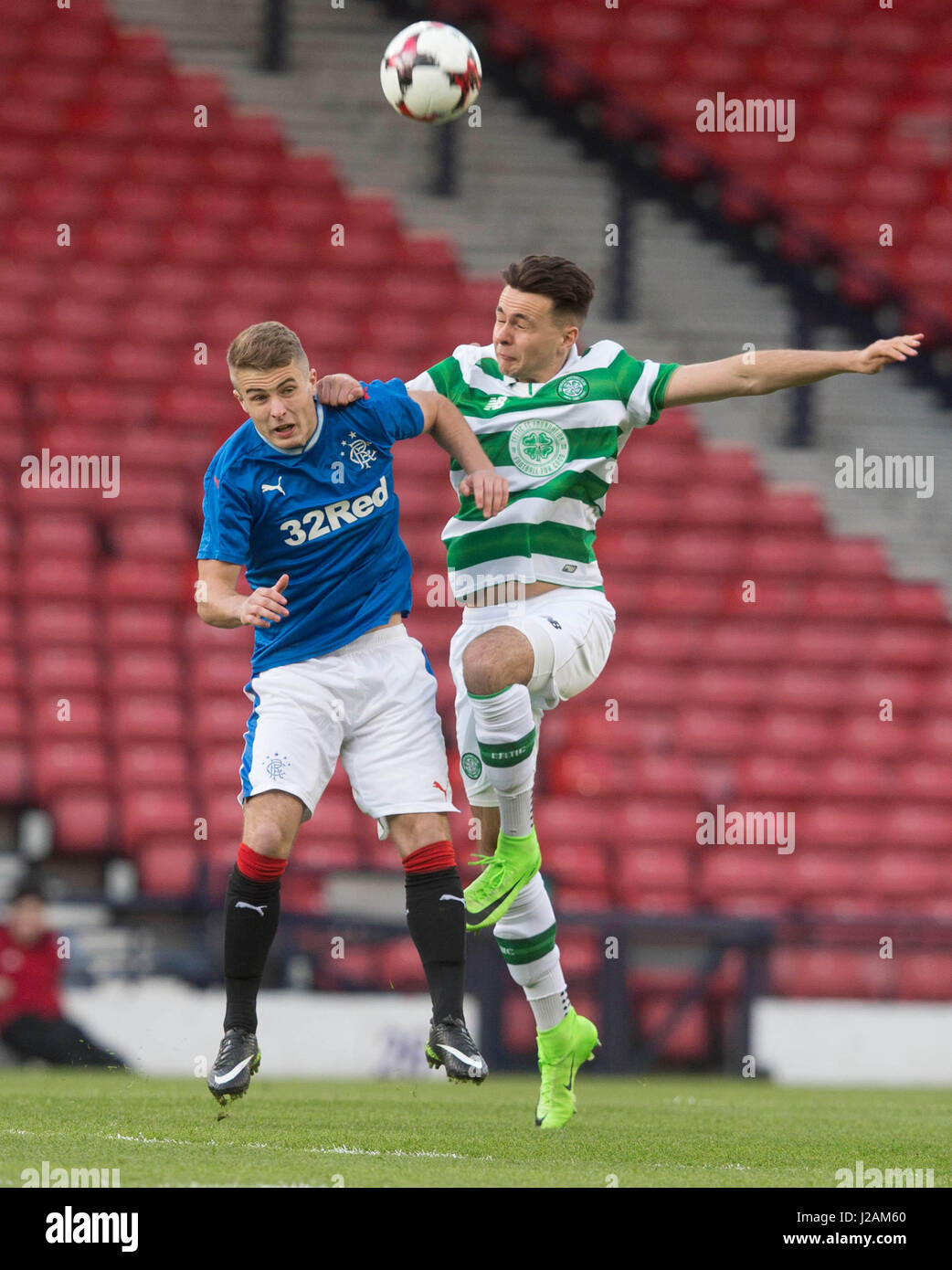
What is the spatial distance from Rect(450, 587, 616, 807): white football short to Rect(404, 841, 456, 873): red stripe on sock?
375 millimetres

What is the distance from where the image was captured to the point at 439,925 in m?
4.84

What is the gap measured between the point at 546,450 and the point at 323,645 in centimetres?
87

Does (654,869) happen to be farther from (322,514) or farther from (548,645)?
(322,514)

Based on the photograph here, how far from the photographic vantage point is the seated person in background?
25.9 ft

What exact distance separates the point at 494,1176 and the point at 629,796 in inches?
243

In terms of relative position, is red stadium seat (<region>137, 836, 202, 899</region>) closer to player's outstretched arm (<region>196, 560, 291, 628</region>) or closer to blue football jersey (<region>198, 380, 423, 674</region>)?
blue football jersey (<region>198, 380, 423, 674</region>)

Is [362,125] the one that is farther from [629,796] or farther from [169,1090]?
[169,1090]

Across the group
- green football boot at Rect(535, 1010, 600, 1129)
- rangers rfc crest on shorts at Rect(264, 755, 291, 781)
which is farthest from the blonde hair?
green football boot at Rect(535, 1010, 600, 1129)

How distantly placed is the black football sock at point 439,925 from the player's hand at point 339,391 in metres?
1.26

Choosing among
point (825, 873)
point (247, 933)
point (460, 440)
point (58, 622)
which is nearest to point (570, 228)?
point (58, 622)

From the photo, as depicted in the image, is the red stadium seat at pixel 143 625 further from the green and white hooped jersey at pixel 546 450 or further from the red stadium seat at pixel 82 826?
the green and white hooped jersey at pixel 546 450

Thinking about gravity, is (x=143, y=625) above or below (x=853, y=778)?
above
